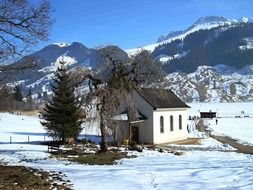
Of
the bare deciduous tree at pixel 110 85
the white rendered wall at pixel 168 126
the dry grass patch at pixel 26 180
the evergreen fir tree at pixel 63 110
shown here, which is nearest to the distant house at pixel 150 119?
the white rendered wall at pixel 168 126

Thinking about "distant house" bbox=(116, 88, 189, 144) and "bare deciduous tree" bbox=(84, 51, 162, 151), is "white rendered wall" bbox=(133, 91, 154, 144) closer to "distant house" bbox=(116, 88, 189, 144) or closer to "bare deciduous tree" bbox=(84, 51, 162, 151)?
"distant house" bbox=(116, 88, 189, 144)

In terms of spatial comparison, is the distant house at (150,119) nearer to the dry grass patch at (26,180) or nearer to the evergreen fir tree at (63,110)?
the evergreen fir tree at (63,110)

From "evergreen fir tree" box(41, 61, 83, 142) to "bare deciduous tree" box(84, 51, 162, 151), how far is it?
30.2 feet

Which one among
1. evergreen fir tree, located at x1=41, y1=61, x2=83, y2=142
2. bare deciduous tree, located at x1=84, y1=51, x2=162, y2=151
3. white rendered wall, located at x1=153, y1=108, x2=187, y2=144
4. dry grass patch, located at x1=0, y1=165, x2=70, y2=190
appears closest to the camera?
dry grass patch, located at x1=0, y1=165, x2=70, y2=190

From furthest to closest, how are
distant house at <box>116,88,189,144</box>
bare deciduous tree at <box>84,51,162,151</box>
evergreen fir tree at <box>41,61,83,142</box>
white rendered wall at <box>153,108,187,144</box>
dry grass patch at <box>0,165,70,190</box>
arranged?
1. white rendered wall at <box>153,108,187,144</box>
2. distant house at <box>116,88,189,144</box>
3. evergreen fir tree at <box>41,61,83,142</box>
4. bare deciduous tree at <box>84,51,162,151</box>
5. dry grass patch at <box>0,165,70,190</box>

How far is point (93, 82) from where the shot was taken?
102ft

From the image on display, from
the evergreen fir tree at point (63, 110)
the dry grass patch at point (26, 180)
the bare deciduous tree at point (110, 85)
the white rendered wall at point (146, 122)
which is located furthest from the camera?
the white rendered wall at point (146, 122)

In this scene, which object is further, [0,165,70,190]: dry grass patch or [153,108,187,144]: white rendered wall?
[153,108,187,144]: white rendered wall

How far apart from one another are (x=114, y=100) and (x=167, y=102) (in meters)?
22.9

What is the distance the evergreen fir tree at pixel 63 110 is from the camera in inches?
1625

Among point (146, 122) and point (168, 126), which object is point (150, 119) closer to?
point (146, 122)

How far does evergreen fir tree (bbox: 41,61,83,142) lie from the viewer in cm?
4128

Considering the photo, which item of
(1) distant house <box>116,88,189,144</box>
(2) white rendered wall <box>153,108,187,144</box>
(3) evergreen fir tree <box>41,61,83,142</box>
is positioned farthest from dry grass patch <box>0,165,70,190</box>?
(2) white rendered wall <box>153,108,187,144</box>

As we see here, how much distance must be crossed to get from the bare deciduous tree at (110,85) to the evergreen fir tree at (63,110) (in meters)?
9.21
